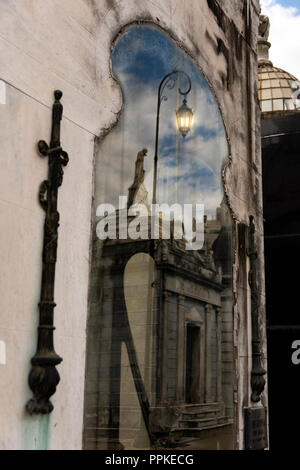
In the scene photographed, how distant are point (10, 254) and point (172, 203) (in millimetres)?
3013

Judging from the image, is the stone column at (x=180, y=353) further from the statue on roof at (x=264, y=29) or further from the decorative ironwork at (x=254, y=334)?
the statue on roof at (x=264, y=29)

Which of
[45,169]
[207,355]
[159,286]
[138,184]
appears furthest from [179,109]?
[207,355]

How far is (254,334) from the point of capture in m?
9.48

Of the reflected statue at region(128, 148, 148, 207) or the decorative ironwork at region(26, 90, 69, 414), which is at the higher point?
the reflected statue at region(128, 148, 148, 207)

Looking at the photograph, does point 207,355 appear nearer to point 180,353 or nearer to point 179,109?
point 180,353

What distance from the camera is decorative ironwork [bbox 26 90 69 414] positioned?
16.8ft

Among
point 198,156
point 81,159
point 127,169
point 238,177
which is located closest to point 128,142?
point 127,169

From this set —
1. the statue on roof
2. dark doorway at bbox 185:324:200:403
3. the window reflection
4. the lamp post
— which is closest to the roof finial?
the statue on roof

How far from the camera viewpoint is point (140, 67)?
723 centimetres

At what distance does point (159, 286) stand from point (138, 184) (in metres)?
1.25

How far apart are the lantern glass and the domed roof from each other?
613 inches

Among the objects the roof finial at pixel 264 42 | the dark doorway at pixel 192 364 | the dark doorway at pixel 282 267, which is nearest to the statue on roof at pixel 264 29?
the roof finial at pixel 264 42

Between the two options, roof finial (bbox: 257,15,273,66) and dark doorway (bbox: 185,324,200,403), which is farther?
roof finial (bbox: 257,15,273,66)

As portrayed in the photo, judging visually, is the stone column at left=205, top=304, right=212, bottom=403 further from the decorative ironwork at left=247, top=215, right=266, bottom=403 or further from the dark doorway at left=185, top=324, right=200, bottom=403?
the decorative ironwork at left=247, top=215, right=266, bottom=403
